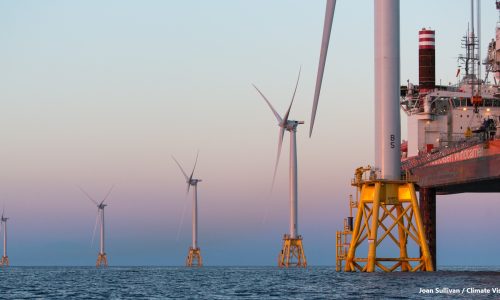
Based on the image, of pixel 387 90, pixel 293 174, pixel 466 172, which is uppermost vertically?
pixel 293 174

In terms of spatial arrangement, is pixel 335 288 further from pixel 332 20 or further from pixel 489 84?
pixel 489 84

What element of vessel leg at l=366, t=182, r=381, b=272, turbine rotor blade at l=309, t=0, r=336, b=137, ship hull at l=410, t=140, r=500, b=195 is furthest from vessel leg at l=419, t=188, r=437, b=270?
turbine rotor blade at l=309, t=0, r=336, b=137

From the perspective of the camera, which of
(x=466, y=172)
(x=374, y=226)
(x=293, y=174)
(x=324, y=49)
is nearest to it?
(x=324, y=49)

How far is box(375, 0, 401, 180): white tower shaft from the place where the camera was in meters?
74.9

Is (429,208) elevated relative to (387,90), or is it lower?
lower

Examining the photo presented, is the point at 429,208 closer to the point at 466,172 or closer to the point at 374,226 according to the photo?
the point at 466,172

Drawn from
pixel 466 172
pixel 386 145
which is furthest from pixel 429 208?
pixel 386 145

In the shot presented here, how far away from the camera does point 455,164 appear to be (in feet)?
326

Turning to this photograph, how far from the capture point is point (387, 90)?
74.9m

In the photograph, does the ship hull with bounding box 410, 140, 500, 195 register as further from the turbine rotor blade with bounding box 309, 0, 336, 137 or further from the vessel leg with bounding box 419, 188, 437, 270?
the turbine rotor blade with bounding box 309, 0, 336, 137

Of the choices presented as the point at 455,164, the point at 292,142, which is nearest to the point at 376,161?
the point at 455,164

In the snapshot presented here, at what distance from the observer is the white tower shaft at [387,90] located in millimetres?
74938

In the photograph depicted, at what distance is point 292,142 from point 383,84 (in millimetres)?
74173

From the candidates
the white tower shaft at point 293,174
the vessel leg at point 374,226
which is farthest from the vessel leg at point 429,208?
the vessel leg at point 374,226
